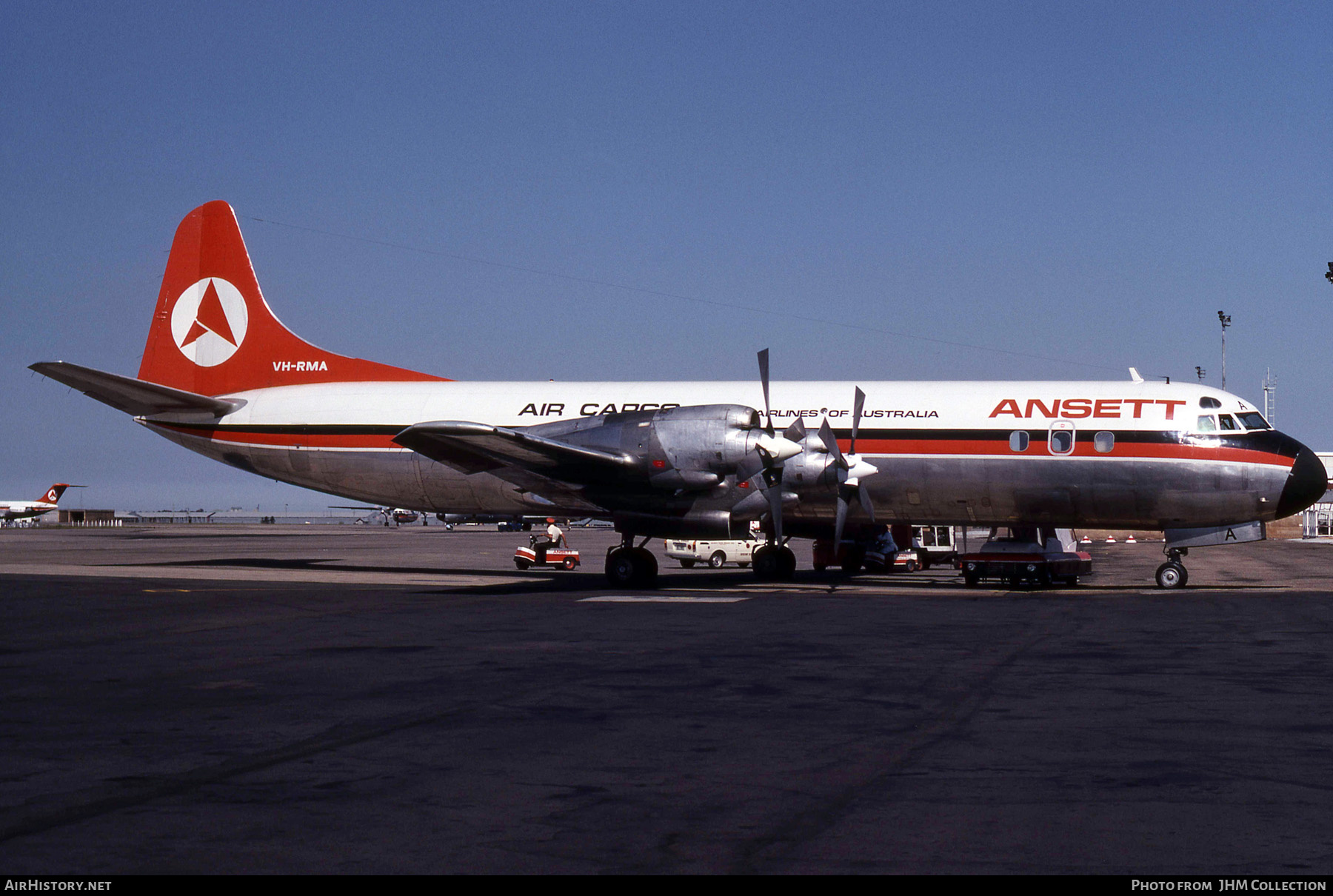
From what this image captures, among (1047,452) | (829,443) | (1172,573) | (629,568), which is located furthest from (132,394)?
(1172,573)

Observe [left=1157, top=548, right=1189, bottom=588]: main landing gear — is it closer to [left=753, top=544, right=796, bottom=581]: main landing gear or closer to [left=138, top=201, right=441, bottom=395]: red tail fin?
[left=753, top=544, right=796, bottom=581]: main landing gear

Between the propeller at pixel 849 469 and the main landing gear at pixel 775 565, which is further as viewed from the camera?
the main landing gear at pixel 775 565

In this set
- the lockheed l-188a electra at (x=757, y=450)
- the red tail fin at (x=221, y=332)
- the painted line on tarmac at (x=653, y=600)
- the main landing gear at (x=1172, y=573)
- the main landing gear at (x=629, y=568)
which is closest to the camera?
the painted line on tarmac at (x=653, y=600)

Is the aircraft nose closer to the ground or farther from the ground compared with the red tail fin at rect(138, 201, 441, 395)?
closer to the ground

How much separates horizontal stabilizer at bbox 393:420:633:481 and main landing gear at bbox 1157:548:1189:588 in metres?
14.1

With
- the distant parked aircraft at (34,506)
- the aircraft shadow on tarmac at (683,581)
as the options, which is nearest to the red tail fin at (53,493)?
the distant parked aircraft at (34,506)

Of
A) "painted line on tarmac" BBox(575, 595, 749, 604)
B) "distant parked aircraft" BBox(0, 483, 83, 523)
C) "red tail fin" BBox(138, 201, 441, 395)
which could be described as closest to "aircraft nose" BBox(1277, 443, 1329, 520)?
"painted line on tarmac" BBox(575, 595, 749, 604)

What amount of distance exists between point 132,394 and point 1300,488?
103ft

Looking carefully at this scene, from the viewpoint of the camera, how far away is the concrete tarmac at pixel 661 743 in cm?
608

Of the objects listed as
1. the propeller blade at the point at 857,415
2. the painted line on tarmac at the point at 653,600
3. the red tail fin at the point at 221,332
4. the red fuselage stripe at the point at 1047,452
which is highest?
the red tail fin at the point at 221,332

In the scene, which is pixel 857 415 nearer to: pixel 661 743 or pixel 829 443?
pixel 829 443

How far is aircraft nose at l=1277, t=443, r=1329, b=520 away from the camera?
2808 centimetres

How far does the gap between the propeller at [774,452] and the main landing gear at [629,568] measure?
12.0 feet

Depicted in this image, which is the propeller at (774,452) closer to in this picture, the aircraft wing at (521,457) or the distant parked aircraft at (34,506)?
the aircraft wing at (521,457)
